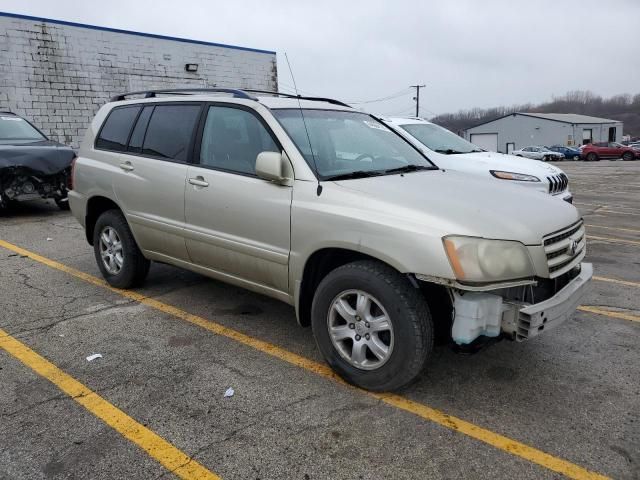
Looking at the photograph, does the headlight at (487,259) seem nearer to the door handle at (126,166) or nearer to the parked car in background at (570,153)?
the door handle at (126,166)

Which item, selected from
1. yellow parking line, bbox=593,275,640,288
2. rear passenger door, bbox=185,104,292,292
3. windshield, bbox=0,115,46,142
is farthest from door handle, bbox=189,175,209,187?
windshield, bbox=0,115,46,142

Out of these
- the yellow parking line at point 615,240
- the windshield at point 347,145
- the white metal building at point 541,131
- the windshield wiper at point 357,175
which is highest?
the white metal building at point 541,131

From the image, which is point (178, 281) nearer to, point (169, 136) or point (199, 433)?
point (169, 136)

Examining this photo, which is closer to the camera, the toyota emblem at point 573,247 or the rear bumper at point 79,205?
the toyota emblem at point 573,247

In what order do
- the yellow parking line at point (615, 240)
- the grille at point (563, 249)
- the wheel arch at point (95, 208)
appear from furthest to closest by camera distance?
the yellow parking line at point (615, 240)
the wheel arch at point (95, 208)
the grille at point (563, 249)

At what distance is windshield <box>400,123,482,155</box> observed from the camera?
318 inches

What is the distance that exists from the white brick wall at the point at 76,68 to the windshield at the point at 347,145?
13.9m

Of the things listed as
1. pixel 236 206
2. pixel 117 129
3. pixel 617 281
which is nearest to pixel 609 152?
pixel 617 281

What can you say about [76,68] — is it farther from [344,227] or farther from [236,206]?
[344,227]

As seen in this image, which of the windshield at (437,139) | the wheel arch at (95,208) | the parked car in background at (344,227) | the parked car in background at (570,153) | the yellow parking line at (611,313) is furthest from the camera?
the parked car in background at (570,153)

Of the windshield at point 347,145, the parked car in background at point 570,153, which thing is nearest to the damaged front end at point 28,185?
the windshield at point 347,145

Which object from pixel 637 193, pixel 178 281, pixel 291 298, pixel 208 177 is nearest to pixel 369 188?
pixel 291 298

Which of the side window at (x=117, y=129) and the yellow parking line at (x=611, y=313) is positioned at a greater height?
the side window at (x=117, y=129)

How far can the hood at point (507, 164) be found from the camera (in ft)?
24.1
